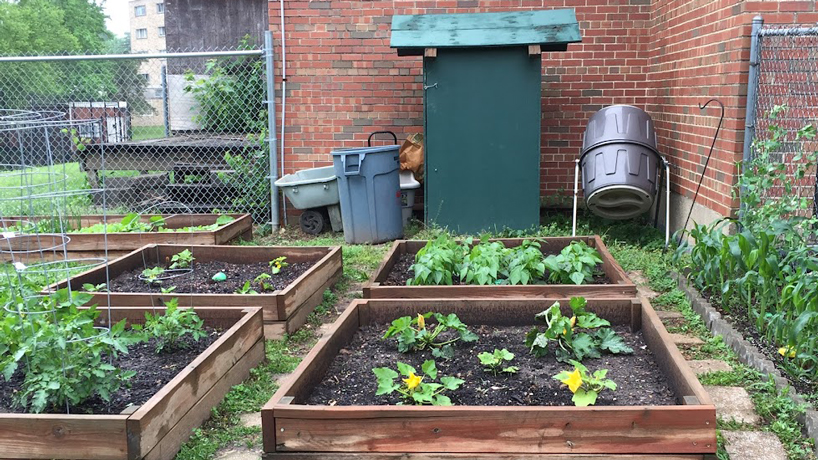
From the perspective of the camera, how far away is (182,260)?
5.71 metres

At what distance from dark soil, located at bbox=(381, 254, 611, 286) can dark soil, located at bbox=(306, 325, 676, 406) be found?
1069mm

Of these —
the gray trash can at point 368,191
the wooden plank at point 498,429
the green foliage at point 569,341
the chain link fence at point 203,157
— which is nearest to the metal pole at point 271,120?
the chain link fence at point 203,157

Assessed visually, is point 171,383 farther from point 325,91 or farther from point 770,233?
point 325,91

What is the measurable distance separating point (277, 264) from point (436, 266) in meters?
1.38

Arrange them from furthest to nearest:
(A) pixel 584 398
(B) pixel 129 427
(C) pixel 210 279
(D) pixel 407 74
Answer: (D) pixel 407 74, (C) pixel 210 279, (A) pixel 584 398, (B) pixel 129 427

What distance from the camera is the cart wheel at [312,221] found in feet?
26.3

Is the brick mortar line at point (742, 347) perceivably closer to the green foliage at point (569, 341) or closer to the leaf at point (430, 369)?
the green foliage at point (569, 341)

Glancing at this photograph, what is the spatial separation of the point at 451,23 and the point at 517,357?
4659 mm

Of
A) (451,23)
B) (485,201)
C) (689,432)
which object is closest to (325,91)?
(451,23)

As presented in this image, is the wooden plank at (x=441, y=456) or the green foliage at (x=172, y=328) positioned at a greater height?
the green foliage at (x=172, y=328)

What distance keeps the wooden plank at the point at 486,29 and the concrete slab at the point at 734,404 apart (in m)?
4.16

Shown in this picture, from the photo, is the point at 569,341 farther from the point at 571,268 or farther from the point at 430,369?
the point at 571,268

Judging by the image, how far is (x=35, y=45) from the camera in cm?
3359

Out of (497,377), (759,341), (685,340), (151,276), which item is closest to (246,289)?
(151,276)
